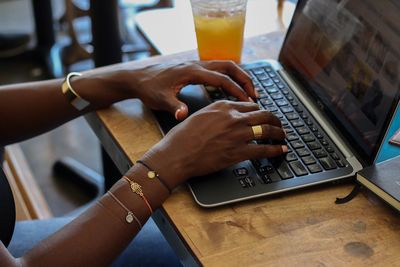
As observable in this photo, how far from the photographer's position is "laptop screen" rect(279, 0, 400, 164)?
858mm

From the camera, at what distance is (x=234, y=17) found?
3.60ft

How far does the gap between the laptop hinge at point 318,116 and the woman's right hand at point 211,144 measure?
9 centimetres

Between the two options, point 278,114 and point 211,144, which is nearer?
point 211,144

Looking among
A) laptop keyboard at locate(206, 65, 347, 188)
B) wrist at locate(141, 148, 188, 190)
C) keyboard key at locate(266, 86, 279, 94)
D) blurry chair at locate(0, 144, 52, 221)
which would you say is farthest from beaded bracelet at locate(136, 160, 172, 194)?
blurry chair at locate(0, 144, 52, 221)

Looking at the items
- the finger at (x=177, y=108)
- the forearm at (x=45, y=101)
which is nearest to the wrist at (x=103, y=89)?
the forearm at (x=45, y=101)

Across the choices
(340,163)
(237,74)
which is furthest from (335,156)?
(237,74)

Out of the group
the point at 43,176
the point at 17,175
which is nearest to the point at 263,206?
the point at 17,175

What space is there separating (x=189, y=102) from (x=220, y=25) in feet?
0.59

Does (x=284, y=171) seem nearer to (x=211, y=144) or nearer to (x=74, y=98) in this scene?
(x=211, y=144)

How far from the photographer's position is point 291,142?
912 millimetres

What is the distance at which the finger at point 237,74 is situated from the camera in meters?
1.02

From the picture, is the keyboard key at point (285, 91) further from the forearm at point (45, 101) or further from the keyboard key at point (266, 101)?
the forearm at point (45, 101)

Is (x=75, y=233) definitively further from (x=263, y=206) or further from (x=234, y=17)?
(x=234, y=17)

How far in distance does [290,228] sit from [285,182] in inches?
3.1
